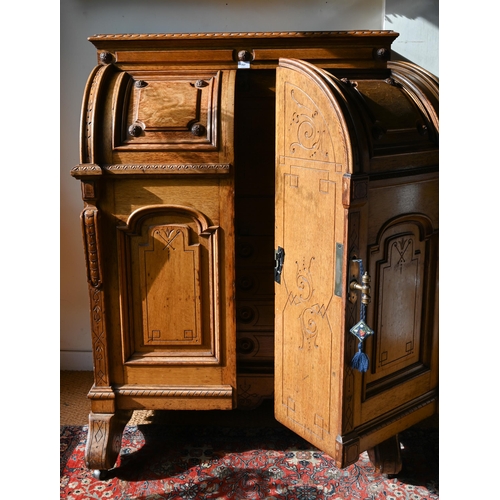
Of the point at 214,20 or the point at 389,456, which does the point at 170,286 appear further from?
the point at 214,20

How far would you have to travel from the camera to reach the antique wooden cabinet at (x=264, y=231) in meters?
1.93

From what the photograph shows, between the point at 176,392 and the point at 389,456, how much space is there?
852 mm

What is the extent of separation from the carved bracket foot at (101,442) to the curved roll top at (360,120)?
1234 mm

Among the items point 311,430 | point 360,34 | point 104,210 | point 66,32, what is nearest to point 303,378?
point 311,430

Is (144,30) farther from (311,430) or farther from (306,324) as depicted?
(311,430)

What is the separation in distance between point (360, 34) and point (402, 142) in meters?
0.68

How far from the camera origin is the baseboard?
328cm

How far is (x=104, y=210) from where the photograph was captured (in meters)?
2.25

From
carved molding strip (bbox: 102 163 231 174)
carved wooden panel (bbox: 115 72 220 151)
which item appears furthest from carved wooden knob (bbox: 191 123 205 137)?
carved molding strip (bbox: 102 163 231 174)

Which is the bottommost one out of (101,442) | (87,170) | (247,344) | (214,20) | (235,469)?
(235,469)

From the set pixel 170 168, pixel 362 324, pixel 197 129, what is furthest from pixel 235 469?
pixel 197 129

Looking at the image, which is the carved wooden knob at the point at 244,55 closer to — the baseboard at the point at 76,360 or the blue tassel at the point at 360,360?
the blue tassel at the point at 360,360

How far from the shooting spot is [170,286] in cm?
230

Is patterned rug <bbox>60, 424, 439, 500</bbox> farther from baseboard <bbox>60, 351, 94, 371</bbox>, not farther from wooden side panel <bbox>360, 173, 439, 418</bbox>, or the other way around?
baseboard <bbox>60, 351, 94, 371</bbox>
